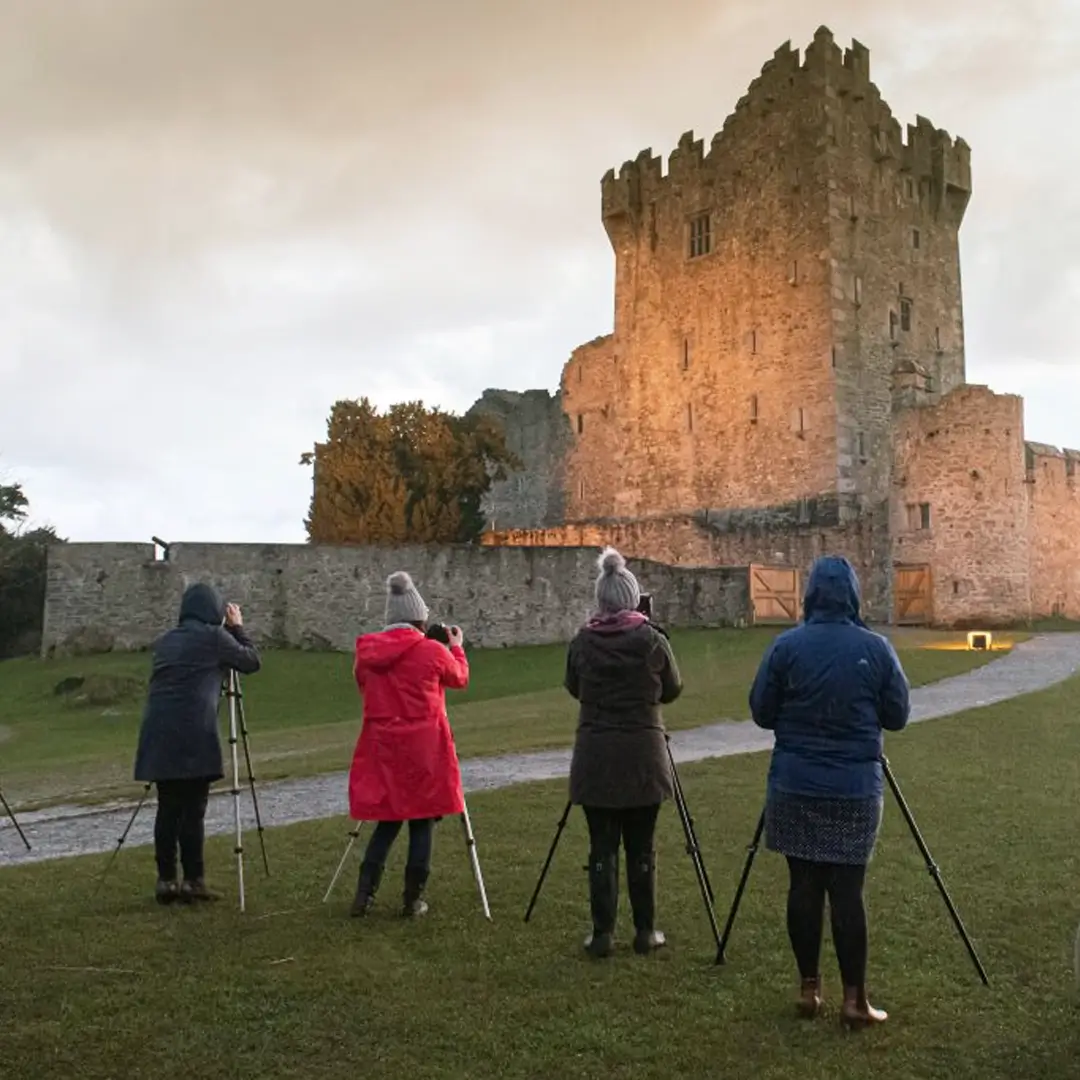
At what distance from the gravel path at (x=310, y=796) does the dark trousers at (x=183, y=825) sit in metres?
1.52

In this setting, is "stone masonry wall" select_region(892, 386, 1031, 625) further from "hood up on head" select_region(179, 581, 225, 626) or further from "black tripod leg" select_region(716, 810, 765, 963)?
"black tripod leg" select_region(716, 810, 765, 963)

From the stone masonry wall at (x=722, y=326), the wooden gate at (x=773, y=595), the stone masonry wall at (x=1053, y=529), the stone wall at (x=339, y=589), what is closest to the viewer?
the stone wall at (x=339, y=589)

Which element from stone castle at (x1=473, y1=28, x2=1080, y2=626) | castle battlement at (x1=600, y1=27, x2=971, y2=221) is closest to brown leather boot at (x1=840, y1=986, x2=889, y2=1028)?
stone castle at (x1=473, y1=28, x2=1080, y2=626)

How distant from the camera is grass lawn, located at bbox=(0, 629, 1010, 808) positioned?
15703 mm

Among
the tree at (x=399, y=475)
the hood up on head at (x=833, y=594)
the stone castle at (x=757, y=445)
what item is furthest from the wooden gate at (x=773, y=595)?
the hood up on head at (x=833, y=594)

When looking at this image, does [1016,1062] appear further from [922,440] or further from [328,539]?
[328,539]

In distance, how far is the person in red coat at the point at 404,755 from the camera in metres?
7.07

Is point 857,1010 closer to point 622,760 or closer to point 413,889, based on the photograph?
point 622,760

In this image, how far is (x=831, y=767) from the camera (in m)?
5.37

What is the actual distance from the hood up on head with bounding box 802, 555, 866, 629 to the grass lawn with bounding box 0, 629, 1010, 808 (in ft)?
31.5

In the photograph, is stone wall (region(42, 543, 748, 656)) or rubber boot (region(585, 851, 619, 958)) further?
stone wall (region(42, 543, 748, 656))

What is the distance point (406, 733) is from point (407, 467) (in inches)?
1339

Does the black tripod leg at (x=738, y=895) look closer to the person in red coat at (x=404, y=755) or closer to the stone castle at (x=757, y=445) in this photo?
the person in red coat at (x=404, y=755)

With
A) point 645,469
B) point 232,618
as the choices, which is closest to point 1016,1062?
point 232,618
